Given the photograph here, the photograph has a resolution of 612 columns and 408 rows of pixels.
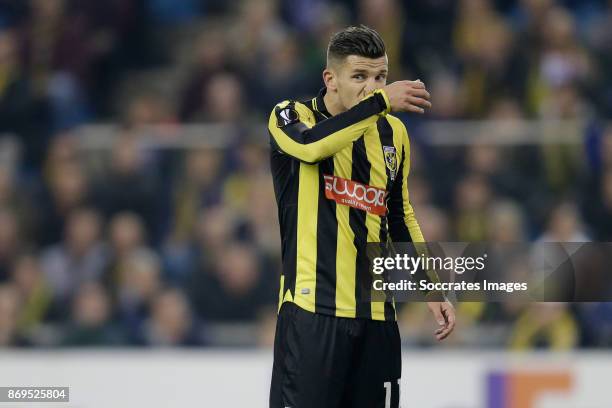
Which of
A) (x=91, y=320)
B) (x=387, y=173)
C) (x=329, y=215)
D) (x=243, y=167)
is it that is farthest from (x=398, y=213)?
(x=243, y=167)

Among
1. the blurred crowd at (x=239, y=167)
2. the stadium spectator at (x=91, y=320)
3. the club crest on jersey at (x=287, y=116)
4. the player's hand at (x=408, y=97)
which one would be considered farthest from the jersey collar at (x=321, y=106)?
the stadium spectator at (x=91, y=320)

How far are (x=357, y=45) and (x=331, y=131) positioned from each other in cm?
32

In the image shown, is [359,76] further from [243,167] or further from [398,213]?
[243,167]

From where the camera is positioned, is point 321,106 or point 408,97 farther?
point 321,106

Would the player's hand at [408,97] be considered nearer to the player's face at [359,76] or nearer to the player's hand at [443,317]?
the player's face at [359,76]

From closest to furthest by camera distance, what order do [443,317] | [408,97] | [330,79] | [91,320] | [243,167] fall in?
[408,97] < [330,79] < [443,317] < [91,320] < [243,167]

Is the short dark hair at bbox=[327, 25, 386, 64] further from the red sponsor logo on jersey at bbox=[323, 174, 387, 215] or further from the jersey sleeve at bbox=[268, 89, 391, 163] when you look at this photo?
the red sponsor logo on jersey at bbox=[323, 174, 387, 215]

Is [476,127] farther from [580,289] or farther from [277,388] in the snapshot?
[277,388]

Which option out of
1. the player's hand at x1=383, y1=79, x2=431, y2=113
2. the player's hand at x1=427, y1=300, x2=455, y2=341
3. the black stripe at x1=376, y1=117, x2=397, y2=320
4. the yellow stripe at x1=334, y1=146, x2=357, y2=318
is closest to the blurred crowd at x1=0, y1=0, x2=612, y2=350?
the player's hand at x1=427, y1=300, x2=455, y2=341

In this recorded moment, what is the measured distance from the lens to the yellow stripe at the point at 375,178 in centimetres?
375

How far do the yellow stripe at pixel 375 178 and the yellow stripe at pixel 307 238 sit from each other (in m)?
0.18

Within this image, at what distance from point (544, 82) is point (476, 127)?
30.8 inches

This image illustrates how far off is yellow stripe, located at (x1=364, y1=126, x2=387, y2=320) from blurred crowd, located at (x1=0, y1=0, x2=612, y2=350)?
A: 332 cm

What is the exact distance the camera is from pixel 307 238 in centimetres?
374
